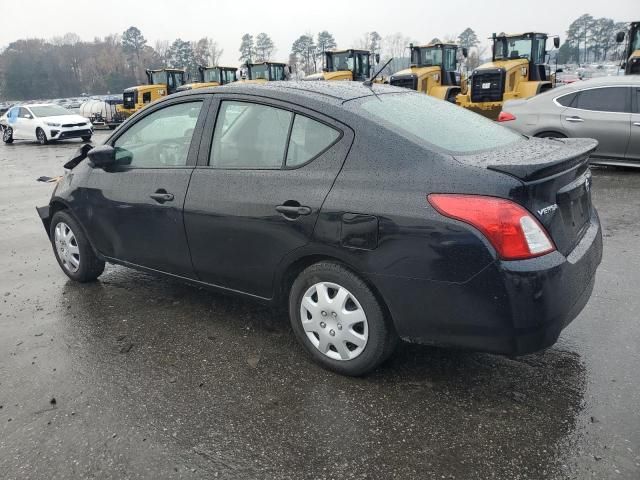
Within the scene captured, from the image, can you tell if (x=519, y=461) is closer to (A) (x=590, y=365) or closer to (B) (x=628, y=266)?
(A) (x=590, y=365)

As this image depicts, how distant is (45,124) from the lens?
2058 cm

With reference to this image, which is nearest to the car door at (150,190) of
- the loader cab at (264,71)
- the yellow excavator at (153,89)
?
the loader cab at (264,71)

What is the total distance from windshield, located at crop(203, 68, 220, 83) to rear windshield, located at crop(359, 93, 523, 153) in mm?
25919

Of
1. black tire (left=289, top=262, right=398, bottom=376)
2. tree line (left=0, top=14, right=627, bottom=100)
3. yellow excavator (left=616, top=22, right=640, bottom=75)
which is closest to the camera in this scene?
black tire (left=289, top=262, right=398, bottom=376)

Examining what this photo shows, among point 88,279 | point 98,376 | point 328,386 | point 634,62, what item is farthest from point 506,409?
point 634,62

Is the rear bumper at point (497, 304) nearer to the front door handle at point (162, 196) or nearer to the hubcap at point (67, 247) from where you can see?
the front door handle at point (162, 196)

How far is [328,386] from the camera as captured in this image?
3041mm

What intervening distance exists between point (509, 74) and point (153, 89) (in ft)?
59.3

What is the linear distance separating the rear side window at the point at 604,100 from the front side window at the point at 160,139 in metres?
7.43

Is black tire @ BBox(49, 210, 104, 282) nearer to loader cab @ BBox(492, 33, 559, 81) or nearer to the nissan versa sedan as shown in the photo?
the nissan versa sedan

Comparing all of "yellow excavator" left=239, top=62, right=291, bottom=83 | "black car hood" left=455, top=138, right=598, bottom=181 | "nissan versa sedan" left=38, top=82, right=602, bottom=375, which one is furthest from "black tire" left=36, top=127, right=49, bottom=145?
"black car hood" left=455, top=138, right=598, bottom=181

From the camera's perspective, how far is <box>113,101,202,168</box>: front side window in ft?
12.4

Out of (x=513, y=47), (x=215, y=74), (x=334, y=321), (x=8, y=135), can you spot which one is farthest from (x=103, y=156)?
(x=215, y=74)

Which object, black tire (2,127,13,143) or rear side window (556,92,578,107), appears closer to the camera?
rear side window (556,92,578,107)
